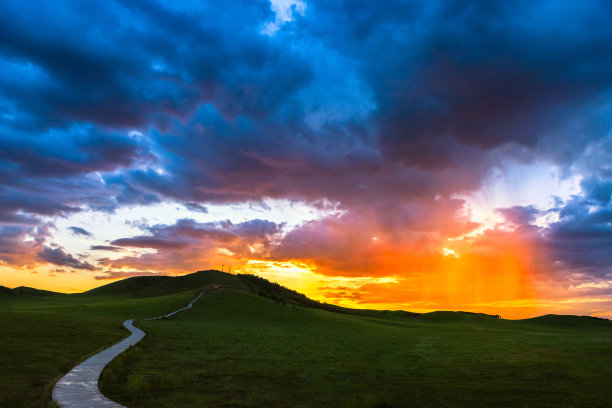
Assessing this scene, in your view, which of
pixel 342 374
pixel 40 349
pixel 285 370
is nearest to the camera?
pixel 342 374

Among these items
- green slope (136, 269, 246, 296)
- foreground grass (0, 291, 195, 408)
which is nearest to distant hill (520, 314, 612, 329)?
green slope (136, 269, 246, 296)

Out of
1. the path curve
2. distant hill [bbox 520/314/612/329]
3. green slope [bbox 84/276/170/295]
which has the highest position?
green slope [bbox 84/276/170/295]

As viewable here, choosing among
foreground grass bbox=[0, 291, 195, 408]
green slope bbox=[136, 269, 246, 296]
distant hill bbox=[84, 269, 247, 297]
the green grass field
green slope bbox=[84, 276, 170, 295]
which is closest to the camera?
foreground grass bbox=[0, 291, 195, 408]

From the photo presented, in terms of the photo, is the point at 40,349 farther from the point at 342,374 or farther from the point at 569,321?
the point at 569,321

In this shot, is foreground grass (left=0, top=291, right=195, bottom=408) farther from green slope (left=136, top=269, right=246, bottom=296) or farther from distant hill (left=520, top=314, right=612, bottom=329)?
distant hill (left=520, top=314, right=612, bottom=329)

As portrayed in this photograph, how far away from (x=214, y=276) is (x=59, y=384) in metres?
108

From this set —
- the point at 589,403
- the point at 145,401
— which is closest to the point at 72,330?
the point at 145,401

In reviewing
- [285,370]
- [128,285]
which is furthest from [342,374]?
[128,285]

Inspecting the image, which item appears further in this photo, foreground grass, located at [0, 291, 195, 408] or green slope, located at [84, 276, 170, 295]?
green slope, located at [84, 276, 170, 295]

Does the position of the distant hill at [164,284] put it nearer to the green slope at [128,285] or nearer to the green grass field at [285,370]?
the green slope at [128,285]

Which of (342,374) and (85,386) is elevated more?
(342,374)

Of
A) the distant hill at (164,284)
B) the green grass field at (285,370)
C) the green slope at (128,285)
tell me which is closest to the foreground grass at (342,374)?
the green grass field at (285,370)

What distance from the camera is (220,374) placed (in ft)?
74.6

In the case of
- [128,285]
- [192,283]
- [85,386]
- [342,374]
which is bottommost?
[85,386]
